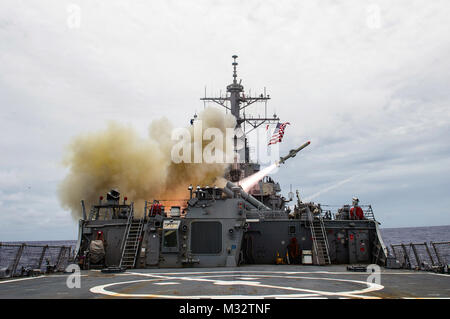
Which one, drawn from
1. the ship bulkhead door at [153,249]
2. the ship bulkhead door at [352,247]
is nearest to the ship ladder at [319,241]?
the ship bulkhead door at [352,247]

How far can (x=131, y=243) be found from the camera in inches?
601

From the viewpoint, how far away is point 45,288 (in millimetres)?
8875

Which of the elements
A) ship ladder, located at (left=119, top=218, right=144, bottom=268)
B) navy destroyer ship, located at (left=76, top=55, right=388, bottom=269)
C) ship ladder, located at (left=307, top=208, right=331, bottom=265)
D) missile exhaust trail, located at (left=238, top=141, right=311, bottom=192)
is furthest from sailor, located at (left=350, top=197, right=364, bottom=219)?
ship ladder, located at (left=119, top=218, right=144, bottom=268)

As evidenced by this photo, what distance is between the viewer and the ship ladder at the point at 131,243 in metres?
14.5

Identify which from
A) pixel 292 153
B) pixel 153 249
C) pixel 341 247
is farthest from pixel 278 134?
pixel 153 249

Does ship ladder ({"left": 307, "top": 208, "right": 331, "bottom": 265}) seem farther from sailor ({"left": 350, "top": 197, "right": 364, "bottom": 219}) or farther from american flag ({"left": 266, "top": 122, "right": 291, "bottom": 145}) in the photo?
american flag ({"left": 266, "top": 122, "right": 291, "bottom": 145})

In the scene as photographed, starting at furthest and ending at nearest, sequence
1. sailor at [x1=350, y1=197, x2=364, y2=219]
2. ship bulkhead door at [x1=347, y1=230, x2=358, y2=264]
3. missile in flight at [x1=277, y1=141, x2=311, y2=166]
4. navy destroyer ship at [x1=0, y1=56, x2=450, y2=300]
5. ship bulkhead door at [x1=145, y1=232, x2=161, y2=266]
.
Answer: missile in flight at [x1=277, y1=141, x2=311, y2=166]
sailor at [x1=350, y1=197, x2=364, y2=219]
ship bulkhead door at [x1=347, y1=230, x2=358, y2=264]
ship bulkhead door at [x1=145, y1=232, x2=161, y2=266]
navy destroyer ship at [x1=0, y1=56, x2=450, y2=300]

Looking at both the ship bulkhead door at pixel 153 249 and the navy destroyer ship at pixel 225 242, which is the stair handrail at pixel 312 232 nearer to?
the navy destroyer ship at pixel 225 242

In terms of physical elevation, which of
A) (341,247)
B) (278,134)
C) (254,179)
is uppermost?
(278,134)

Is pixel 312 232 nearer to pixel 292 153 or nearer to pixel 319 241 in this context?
pixel 319 241

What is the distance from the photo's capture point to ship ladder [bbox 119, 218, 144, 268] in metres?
14.5

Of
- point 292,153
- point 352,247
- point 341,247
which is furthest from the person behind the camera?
point 292,153

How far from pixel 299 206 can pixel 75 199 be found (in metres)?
14.0
